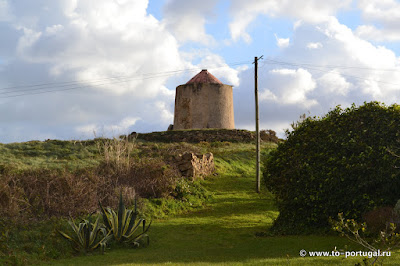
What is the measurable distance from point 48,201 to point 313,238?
7920 millimetres

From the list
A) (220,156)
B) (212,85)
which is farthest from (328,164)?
(212,85)

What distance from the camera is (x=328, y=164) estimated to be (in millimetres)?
10828

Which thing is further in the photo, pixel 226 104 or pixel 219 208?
pixel 226 104

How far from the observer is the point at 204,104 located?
33.3 m

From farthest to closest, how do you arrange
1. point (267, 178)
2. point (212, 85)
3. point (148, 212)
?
point (212, 85) < point (148, 212) < point (267, 178)

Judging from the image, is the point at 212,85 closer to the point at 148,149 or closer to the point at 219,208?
the point at 148,149

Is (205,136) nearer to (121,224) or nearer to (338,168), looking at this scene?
(338,168)

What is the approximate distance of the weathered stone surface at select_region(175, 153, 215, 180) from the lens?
17672 millimetres

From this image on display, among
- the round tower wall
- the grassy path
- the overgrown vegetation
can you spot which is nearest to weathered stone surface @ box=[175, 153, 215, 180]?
the overgrown vegetation

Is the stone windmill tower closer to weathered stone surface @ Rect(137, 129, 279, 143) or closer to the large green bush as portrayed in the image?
weathered stone surface @ Rect(137, 129, 279, 143)

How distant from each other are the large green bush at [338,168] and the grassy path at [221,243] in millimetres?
844

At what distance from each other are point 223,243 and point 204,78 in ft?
81.1

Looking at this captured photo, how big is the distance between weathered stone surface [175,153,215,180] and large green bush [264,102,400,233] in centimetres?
603

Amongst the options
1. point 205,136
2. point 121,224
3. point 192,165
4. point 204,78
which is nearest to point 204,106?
point 204,78
